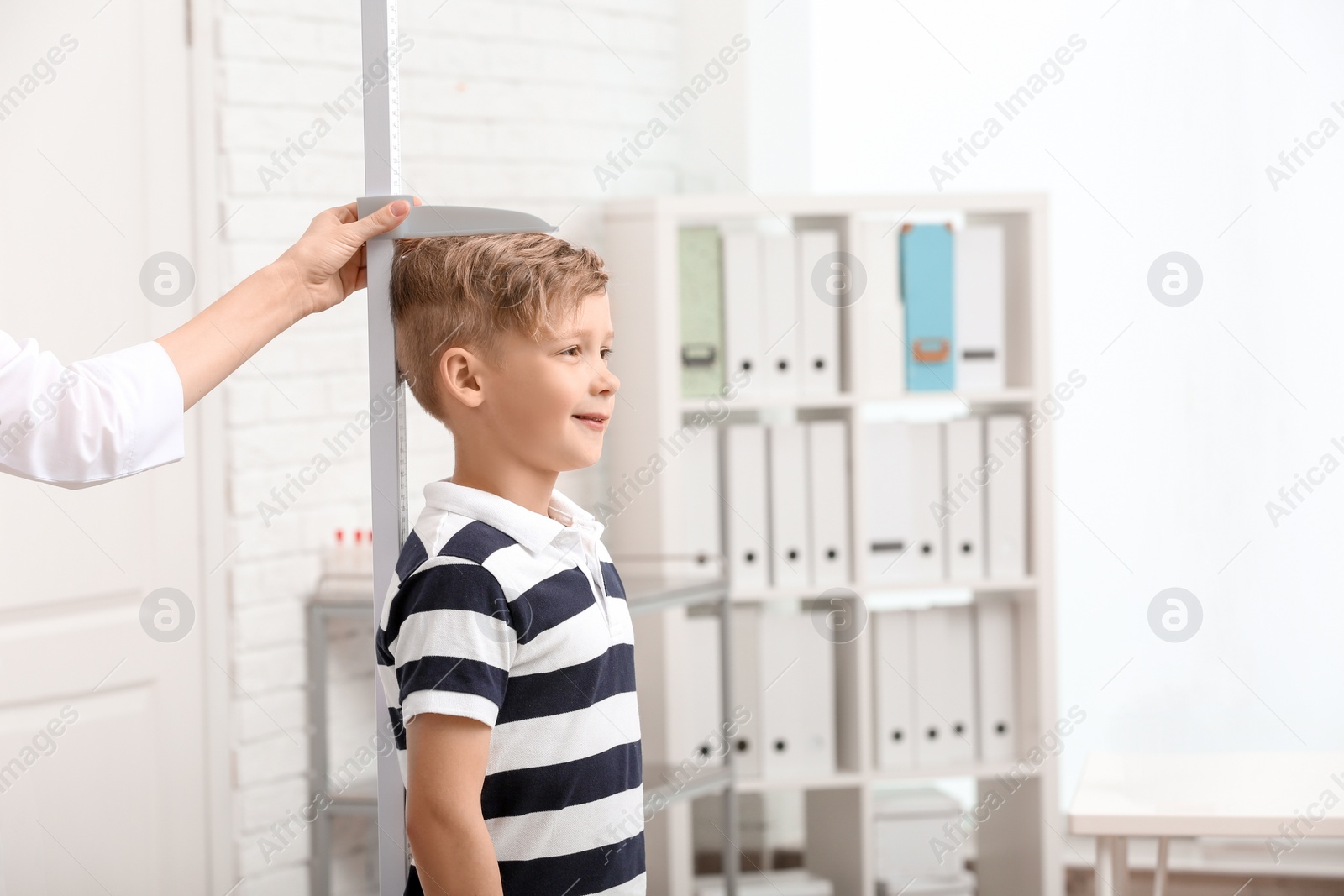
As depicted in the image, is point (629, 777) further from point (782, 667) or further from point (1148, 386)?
point (1148, 386)

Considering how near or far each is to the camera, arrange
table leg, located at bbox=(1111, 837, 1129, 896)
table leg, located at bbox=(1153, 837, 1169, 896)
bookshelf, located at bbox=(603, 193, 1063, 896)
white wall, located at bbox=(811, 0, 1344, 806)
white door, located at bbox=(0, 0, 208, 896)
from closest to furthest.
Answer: table leg, located at bbox=(1111, 837, 1129, 896)
table leg, located at bbox=(1153, 837, 1169, 896)
white door, located at bbox=(0, 0, 208, 896)
bookshelf, located at bbox=(603, 193, 1063, 896)
white wall, located at bbox=(811, 0, 1344, 806)

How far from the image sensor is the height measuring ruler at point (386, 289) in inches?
27.1

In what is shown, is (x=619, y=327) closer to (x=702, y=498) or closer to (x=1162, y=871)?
(x=702, y=498)

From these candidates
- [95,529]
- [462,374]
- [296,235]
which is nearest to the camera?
[462,374]

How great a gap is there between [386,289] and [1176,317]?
2080 millimetres

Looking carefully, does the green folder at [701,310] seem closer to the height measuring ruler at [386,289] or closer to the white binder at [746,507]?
the white binder at [746,507]

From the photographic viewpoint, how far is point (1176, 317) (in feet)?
7.82

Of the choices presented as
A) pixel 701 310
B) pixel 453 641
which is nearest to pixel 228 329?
pixel 453 641

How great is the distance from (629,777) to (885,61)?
83.6 inches

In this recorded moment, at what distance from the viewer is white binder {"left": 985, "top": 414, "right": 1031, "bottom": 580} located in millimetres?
2316

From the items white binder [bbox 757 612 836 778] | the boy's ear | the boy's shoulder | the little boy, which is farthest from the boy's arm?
white binder [bbox 757 612 836 778]

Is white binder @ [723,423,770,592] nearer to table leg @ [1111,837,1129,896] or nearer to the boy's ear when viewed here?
table leg @ [1111,837,1129,896]

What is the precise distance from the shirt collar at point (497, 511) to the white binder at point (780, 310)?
4.99 feet

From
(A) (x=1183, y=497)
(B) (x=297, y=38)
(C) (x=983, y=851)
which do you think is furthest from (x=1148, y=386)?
(B) (x=297, y=38)
